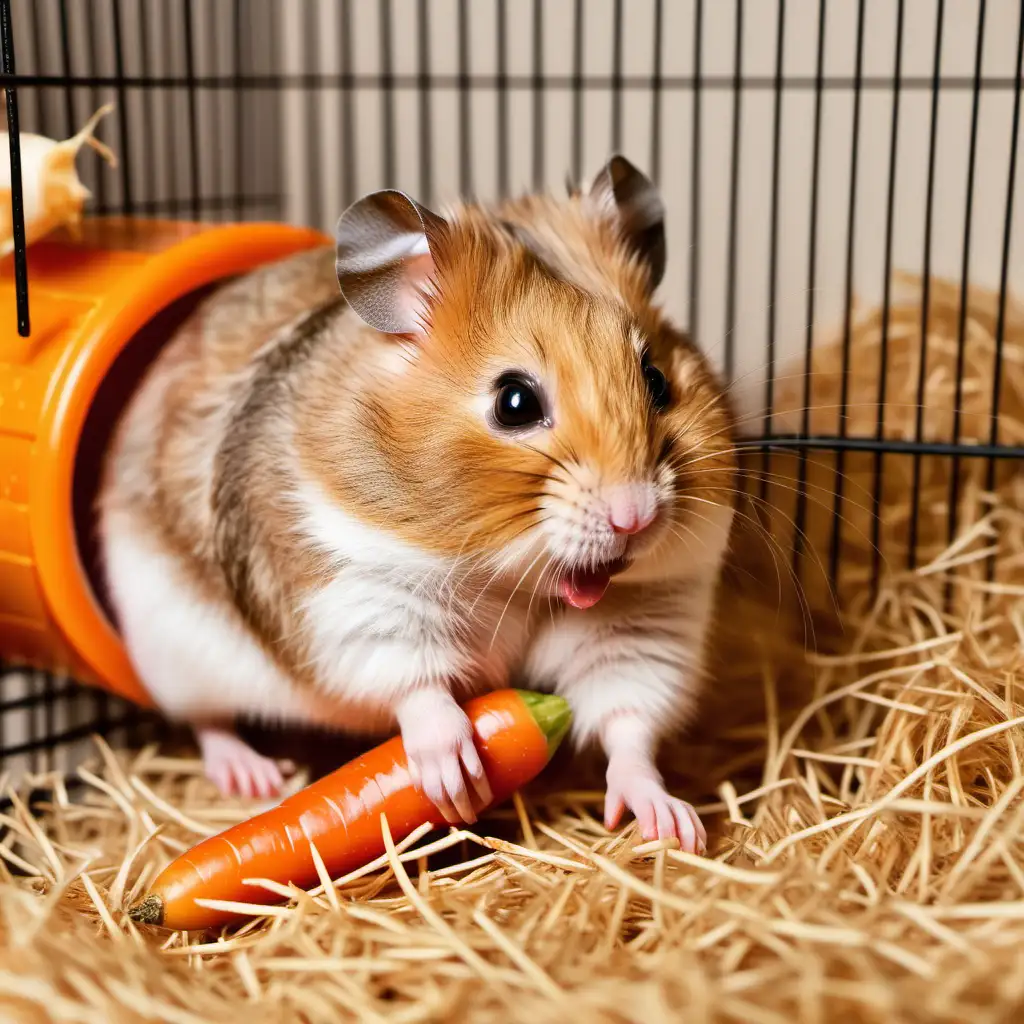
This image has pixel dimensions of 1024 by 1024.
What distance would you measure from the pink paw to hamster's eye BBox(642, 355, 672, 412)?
3.57ft

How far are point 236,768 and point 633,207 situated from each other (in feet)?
4.27

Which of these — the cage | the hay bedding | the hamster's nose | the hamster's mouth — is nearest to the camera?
the hay bedding

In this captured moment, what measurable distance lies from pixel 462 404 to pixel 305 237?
38.5 inches

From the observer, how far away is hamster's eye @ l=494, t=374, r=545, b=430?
1.75 metres

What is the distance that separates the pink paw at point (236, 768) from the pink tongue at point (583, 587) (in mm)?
882

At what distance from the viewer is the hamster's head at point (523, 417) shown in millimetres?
1698

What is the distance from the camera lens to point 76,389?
7.02 ft

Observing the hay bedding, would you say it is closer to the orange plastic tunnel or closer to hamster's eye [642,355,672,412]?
the orange plastic tunnel

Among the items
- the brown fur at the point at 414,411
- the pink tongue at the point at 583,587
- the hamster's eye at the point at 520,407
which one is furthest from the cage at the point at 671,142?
the hamster's eye at the point at 520,407

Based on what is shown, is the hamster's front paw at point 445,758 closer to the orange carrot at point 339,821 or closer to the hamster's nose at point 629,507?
the orange carrot at point 339,821

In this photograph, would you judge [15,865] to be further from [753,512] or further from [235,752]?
[753,512]

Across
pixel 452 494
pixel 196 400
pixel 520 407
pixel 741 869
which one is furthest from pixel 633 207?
pixel 741 869

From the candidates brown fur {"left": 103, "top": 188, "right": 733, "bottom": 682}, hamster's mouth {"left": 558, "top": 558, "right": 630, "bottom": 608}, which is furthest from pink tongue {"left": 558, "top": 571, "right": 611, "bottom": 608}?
brown fur {"left": 103, "top": 188, "right": 733, "bottom": 682}

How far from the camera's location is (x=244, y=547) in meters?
2.09
